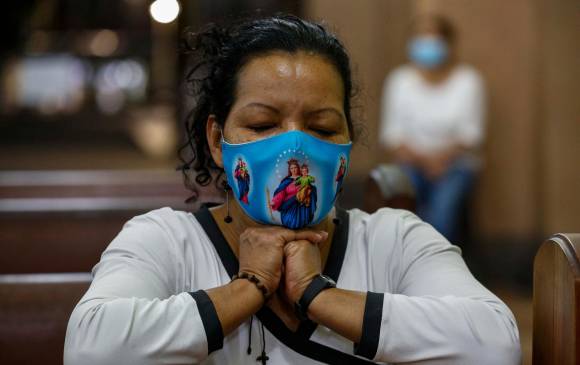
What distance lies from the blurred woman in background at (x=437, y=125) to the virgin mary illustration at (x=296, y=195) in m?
3.33

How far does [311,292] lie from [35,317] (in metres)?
0.69

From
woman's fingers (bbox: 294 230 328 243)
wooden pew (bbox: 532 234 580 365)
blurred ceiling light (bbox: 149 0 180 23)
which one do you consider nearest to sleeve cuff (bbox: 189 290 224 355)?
woman's fingers (bbox: 294 230 328 243)

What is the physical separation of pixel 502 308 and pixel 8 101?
29.1ft

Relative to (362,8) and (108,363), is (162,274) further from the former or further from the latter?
(362,8)

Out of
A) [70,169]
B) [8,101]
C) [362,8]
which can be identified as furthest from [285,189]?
[8,101]

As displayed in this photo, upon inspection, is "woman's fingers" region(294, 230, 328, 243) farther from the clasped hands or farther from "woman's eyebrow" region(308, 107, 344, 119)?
"woman's eyebrow" region(308, 107, 344, 119)

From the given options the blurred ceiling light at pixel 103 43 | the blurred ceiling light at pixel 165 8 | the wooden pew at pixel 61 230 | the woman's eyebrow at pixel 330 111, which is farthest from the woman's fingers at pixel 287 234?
the blurred ceiling light at pixel 103 43

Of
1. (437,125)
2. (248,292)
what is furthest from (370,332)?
(437,125)

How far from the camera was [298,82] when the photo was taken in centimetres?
145

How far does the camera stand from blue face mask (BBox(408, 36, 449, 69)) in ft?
16.0

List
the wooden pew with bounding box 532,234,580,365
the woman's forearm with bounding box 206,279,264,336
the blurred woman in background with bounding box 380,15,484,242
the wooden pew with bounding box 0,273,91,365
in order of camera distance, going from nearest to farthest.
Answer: the wooden pew with bounding box 532,234,580,365 < the woman's forearm with bounding box 206,279,264,336 < the wooden pew with bounding box 0,273,91,365 < the blurred woman in background with bounding box 380,15,484,242

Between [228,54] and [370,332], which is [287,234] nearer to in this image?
[370,332]

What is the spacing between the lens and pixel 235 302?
1.31m

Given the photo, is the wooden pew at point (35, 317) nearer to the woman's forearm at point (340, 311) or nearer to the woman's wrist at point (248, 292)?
the woman's wrist at point (248, 292)
